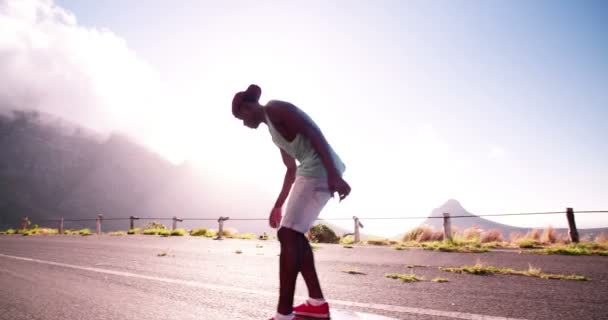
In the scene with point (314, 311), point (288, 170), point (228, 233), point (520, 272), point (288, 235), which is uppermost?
point (288, 170)

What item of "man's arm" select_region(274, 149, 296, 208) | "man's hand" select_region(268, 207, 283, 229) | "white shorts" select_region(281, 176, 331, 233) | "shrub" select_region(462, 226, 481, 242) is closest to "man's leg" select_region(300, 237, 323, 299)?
"white shorts" select_region(281, 176, 331, 233)

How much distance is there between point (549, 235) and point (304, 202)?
13414 mm

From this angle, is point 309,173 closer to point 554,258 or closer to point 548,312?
point 548,312

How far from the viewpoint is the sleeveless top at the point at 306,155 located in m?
2.46

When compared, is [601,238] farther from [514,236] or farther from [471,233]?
[471,233]

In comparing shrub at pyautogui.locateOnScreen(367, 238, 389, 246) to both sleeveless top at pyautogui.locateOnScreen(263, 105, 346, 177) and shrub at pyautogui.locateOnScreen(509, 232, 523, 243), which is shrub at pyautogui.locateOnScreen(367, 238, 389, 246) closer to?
shrub at pyautogui.locateOnScreen(509, 232, 523, 243)

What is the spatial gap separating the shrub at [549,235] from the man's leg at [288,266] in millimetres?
12628

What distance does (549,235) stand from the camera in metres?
12.2

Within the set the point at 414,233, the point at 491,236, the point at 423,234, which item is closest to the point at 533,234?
the point at 491,236

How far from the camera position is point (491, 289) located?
4188 millimetres

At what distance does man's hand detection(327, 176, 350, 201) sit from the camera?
7.92ft

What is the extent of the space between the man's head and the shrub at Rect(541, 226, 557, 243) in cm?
1284

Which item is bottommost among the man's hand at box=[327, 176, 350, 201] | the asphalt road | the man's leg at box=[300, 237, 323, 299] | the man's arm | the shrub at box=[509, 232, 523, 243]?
the shrub at box=[509, 232, 523, 243]

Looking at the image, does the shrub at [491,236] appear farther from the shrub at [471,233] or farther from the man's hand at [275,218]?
the man's hand at [275,218]
